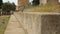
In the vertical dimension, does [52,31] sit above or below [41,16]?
below

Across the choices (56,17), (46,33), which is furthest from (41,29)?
(56,17)

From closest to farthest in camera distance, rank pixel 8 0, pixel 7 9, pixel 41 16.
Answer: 1. pixel 41 16
2. pixel 7 9
3. pixel 8 0

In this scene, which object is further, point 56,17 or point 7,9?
point 7,9

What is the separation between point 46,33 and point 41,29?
0.08 metres

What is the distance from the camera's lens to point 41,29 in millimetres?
2367

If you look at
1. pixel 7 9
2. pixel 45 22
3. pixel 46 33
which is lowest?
pixel 7 9

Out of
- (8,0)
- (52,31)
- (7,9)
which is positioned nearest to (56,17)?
(52,31)

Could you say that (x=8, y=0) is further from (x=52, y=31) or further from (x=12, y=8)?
(x=52, y=31)

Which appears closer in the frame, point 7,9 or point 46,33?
point 46,33

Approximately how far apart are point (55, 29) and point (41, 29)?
0.59 ft

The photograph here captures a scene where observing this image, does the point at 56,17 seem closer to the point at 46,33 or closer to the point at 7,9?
the point at 46,33

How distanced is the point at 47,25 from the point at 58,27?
147mm

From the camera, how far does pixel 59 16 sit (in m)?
2.35

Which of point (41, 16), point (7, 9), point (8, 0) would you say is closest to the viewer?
point (41, 16)
